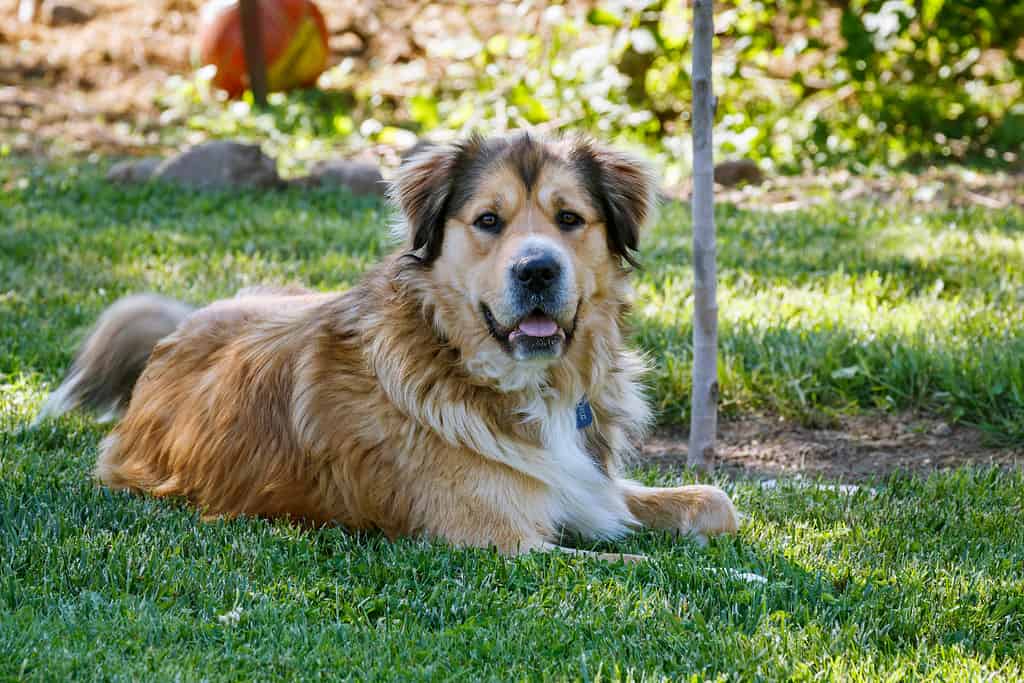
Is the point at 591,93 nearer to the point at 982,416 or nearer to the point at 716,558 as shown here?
the point at 982,416

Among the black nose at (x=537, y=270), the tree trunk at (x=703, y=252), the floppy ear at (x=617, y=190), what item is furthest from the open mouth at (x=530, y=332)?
the tree trunk at (x=703, y=252)

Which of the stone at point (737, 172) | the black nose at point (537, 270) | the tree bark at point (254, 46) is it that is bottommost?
the stone at point (737, 172)

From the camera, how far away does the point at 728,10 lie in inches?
464

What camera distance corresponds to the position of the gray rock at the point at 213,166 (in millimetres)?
9945

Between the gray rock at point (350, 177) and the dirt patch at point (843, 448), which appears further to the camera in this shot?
the gray rock at point (350, 177)

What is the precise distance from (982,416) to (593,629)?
2907 millimetres

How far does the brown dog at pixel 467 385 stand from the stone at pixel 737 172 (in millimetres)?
5502

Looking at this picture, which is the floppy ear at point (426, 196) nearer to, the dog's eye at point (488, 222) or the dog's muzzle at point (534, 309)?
the dog's eye at point (488, 222)

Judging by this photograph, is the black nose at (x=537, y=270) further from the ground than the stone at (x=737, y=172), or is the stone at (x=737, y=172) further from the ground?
the black nose at (x=537, y=270)

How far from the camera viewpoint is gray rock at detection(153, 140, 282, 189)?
32.6ft

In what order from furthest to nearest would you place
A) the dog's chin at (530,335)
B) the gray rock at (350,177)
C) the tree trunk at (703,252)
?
the gray rock at (350,177) → the tree trunk at (703,252) → the dog's chin at (530,335)

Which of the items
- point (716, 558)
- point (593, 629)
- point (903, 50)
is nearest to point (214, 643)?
point (593, 629)

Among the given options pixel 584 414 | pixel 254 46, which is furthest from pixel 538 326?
pixel 254 46

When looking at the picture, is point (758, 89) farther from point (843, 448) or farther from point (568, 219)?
point (568, 219)
